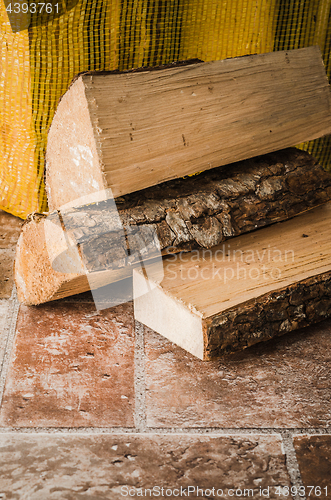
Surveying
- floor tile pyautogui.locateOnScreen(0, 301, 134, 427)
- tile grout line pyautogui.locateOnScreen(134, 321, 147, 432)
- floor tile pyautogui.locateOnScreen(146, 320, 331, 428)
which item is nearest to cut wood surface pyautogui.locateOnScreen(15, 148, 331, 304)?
floor tile pyautogui.locateOnScreen(0, 301, 134, 427)

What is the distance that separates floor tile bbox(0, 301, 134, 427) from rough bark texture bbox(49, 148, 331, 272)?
37cm

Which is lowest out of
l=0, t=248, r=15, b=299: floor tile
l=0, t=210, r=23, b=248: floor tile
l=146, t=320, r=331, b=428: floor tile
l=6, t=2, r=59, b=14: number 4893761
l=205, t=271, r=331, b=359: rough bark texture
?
l=146, t=320, r=331, b=428: floor tile

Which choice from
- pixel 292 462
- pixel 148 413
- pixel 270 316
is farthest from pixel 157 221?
pixel 292 462

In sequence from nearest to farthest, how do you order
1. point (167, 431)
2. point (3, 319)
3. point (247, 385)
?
point (167, 431)
point (247, 385)
point (3, 319)

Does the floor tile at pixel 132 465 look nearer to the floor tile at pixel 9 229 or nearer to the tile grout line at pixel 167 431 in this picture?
the tile grout line at pixel 167 431

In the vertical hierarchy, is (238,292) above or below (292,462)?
above

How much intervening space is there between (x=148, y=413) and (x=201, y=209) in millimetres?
726

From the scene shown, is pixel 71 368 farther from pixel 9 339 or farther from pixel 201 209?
pixel 201 209

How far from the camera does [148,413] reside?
1.40 metres

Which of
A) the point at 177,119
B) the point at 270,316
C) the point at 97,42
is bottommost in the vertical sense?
the point at 270,316

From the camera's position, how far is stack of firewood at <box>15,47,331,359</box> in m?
1.47

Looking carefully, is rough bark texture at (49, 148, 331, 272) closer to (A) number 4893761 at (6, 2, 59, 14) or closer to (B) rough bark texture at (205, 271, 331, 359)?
(B) rough bark texture at (205, 271, 331, 359)

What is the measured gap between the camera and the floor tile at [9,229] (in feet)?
7.22

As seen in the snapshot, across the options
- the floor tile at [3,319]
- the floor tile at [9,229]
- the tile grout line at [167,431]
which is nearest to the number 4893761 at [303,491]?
the tile grout line at [167,431]
